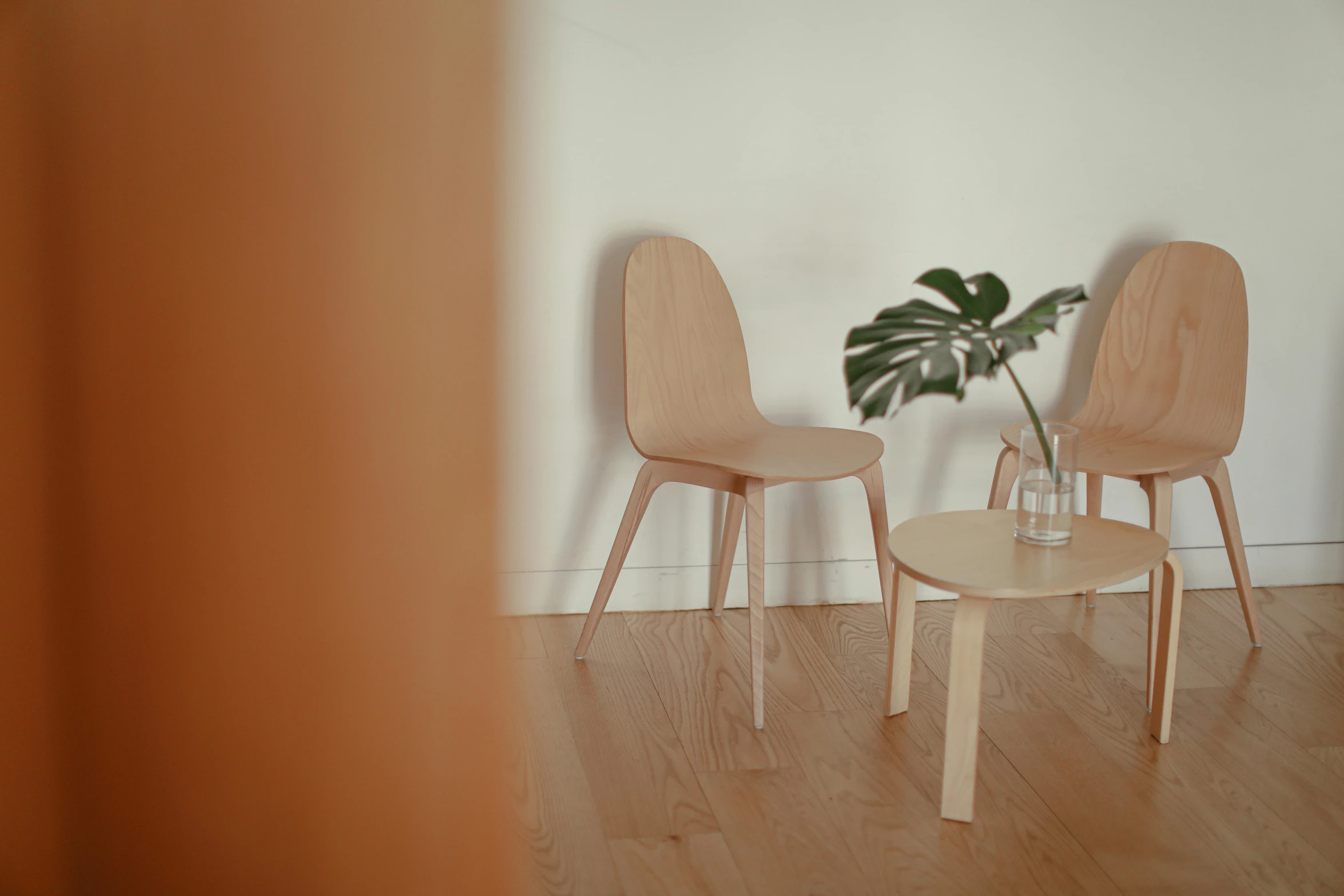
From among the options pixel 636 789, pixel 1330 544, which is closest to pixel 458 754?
pixel 636 789

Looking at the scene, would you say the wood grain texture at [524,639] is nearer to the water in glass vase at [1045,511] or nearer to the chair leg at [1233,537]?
the water in glass vase at [1045,511]

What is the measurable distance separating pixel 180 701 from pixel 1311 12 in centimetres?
288

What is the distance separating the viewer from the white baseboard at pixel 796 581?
258 cm

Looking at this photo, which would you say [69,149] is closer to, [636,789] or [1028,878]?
[636,789]

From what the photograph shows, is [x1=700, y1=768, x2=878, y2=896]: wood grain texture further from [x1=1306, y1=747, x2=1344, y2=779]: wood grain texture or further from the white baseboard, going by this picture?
[x1=1306, y1=747, x2=1344, y2=779]: wood grain texture

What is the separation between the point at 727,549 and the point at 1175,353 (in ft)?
3.79

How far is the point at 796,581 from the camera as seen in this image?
105 inches

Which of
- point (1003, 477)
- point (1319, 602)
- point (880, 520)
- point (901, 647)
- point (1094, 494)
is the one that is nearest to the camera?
point (901, 647)

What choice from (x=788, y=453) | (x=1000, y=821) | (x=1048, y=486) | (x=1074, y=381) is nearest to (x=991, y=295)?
(x=1048, y=486)

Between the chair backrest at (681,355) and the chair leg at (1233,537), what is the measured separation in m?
1.02

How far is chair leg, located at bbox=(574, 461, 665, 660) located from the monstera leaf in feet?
2.04

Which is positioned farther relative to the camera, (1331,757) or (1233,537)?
(1233,537)

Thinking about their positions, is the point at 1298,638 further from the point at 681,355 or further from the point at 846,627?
the point at 681,355

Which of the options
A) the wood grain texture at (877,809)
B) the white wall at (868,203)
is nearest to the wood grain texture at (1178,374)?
the white wall at (868,203)
